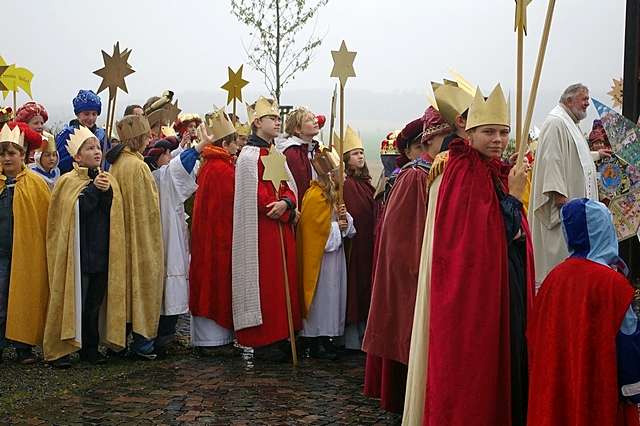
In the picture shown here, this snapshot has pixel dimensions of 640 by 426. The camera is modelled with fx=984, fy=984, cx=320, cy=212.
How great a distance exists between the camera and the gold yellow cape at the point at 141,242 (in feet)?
25.9

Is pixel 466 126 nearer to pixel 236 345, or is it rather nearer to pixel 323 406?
pixel 323 406

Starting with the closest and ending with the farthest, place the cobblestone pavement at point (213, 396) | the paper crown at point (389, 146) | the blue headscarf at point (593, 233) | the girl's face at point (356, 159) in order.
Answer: the blue headscarf at point (593, 233), the cobblestone pavement at point (213, 396), the paper crown at point (389, 146), the girl's face at point (356, 159)

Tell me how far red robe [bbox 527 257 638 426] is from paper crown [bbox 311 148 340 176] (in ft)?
13.6

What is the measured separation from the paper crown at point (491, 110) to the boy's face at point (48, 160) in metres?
5.39

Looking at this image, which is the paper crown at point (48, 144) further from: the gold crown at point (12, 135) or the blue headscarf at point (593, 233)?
the blue headscarf at point (593, 233)

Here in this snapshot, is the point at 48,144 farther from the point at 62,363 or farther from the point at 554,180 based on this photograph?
the point at 554,180

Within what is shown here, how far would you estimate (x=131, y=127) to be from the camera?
797 centimetres

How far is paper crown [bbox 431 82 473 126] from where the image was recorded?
5340 mm

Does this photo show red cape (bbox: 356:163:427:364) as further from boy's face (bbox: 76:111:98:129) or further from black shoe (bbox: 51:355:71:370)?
boy's face (bbox: 76:111:98:129)

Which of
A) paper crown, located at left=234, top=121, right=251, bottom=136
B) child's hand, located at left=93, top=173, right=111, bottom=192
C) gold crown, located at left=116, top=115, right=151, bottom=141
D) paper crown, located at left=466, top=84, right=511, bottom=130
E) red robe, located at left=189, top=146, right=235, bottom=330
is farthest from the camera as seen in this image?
paper crown, located at left=234, top=121, right=251, bottom=136

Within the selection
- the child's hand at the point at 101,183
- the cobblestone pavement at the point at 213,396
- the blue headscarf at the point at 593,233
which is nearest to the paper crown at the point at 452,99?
the blue headscarf at the point at 593,233

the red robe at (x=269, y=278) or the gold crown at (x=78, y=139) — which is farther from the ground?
the gold crown at (x=78, y=139)

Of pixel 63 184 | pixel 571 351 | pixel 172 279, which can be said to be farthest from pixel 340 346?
pixel 571 351

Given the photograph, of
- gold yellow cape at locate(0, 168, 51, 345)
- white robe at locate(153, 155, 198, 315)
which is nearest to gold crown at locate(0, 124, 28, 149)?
gold yellow cape at locate(0, 168, 51, 345)
